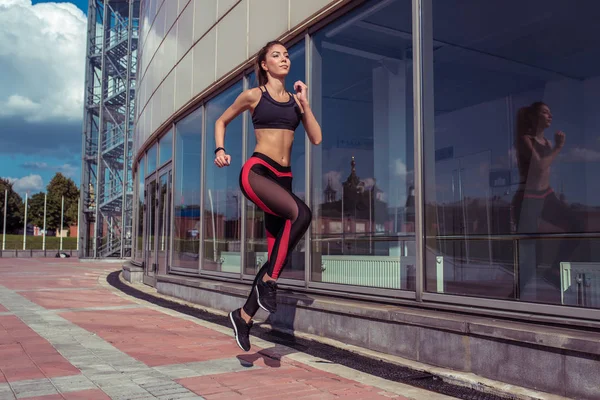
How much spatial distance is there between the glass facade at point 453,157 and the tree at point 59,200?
85901mm

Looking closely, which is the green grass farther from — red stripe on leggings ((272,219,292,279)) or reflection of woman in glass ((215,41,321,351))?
red stripe on leggings ((272,219,292,279))

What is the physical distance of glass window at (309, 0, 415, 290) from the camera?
19.2ft

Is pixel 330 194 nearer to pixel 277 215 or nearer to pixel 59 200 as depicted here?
pixel 277 215

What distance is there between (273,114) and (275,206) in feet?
2.20

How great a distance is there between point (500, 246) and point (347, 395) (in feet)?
7.50

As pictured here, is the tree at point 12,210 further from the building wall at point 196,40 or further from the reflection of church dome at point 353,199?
the reflection of church dome at point 353,199

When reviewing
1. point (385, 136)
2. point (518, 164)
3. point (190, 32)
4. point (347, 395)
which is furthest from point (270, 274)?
point (190, 32)

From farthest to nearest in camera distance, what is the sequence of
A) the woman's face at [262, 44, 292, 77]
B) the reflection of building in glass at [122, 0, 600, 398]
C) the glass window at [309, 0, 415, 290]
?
the glass window at [309, 0, 415, 290], the reflection of building in glass at [122, 0, 600, 398], the woman's face at [262, 44, 292, 77]

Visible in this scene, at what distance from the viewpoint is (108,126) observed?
35.9m

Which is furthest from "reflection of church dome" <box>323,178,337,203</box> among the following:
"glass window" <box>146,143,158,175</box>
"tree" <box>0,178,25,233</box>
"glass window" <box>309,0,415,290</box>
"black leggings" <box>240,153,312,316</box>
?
"tree" <box>0,178,25,233</box>

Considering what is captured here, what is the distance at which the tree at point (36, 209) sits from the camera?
9100 cm

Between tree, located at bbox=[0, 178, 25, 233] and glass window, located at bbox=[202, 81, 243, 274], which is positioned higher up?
tree, located at bbox=[0, 178, 25, 233]

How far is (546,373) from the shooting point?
11.0ft

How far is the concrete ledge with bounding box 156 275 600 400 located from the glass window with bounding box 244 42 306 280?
82 centimetres
